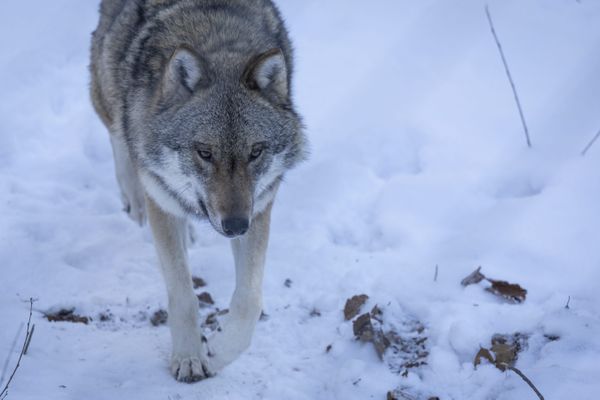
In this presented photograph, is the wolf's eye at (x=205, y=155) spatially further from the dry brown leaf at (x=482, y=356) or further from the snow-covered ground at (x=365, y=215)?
the dry brown leaf at (x=482, y=356)

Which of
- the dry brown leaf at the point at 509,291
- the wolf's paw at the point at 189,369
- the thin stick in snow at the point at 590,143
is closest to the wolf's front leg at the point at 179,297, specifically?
the wolf's paw at the point at 189,369

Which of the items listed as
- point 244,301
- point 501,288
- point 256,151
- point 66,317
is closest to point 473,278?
point 501,288

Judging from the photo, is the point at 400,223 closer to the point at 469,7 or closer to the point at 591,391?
the point at 591,391

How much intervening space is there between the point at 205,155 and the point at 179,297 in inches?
34.4

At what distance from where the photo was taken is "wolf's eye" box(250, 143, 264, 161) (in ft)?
10.7

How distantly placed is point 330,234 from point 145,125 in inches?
69.4

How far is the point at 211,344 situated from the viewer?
11.3ft

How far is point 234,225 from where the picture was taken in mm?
3027

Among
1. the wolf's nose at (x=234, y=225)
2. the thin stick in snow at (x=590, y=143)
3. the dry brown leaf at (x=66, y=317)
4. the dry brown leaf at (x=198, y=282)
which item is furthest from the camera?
the thin stick in snow at (x=590, y=143)

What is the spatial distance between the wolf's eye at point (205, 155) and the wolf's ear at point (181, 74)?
0.36 meters

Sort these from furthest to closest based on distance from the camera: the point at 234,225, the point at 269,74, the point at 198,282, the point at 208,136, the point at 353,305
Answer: the point at 198,282 → the point at 353,305 → the point at 269,74 → the point at 208,136 → the point at 234,225

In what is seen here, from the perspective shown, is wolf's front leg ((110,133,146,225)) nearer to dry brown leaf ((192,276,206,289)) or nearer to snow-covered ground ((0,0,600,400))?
snow-covered ground ((0,0,600,400))

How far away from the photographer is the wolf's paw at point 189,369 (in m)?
3.27

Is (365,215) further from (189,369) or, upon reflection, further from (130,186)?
(189,369)
